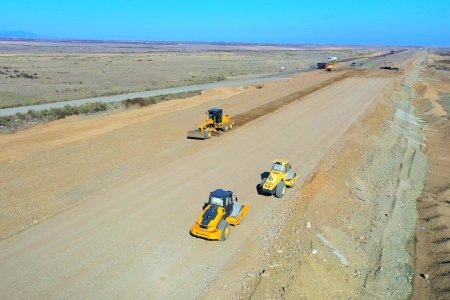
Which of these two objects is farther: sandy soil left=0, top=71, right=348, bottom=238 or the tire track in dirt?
the tire track in dirt

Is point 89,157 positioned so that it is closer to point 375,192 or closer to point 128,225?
point 128,225

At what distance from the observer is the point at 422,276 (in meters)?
16.2

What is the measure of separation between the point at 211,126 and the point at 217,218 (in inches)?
632

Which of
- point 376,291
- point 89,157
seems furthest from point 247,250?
point 89,157

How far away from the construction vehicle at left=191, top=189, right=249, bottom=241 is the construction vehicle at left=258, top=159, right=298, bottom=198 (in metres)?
3.11

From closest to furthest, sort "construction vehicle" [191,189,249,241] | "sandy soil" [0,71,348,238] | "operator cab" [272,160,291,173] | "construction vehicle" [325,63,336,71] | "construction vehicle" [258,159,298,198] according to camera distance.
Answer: "construction vehicle" [191,189,249,241] < "sandy soil" [0,71,348,238] < "construction vehicle" [258,159,298,198] < "operator cab" [272,160,291,173] < "construction vehicle" [325,63,336,71]

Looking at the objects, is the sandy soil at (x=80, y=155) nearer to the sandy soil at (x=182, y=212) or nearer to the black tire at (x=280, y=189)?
the sandy soil at (x=182, y=212)

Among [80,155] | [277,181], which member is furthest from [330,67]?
[277,181]

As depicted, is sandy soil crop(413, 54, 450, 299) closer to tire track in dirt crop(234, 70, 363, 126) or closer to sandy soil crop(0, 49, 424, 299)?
sandy soil crop(0, 49, 424, 299)

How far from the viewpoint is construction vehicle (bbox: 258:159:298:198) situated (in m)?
18.9

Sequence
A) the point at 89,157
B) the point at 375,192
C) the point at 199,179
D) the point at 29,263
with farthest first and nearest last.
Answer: the point at 89,157, the point at 375,192, the point at 199,179, the point at 29,263

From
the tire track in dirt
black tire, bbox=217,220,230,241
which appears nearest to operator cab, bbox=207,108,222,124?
the tire track in dirt

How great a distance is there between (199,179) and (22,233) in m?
8.91

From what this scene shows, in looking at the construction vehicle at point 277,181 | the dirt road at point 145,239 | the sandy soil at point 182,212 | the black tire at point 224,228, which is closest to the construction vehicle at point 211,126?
the sandy soil at point 182,212
